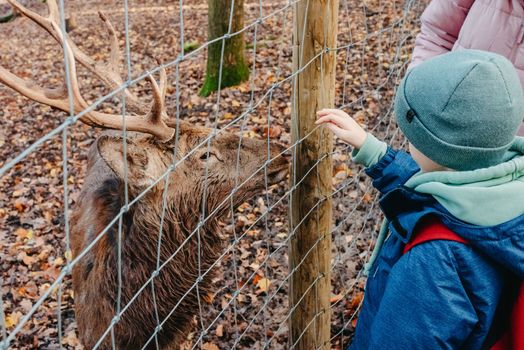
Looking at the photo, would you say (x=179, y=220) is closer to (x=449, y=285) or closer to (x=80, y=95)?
(x=80, y=95)

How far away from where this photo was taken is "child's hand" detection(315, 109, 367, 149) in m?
2.13

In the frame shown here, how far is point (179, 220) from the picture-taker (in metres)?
3.10

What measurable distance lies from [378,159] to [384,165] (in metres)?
0.04

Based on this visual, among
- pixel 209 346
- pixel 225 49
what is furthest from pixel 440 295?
pixel 225 49

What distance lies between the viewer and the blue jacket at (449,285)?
156 cm

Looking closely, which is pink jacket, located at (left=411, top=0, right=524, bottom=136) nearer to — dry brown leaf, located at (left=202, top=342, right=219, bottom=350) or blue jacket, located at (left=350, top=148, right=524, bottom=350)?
blue jacket, located at (left=350, top=148, right=524, bottom=350)

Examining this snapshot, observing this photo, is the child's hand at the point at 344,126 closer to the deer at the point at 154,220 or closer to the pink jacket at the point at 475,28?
the deer at the point at 154,220

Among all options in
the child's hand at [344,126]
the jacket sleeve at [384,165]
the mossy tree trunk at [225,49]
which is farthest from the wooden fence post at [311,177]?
the mossy tree trunk at [225,49]

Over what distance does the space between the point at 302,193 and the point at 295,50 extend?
67 cm

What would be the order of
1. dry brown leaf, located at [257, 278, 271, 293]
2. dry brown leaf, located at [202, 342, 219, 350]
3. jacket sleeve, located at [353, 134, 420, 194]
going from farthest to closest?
dry brown leaf, located at [257, 278, 271, 293] → dry brown leaf, located at [202, 342, 219, 350] → jacket sleeve, located at [353, 134, 420, 194]

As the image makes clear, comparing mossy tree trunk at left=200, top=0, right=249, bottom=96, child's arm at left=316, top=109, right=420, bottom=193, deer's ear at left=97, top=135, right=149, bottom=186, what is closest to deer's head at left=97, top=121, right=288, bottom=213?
deer's ear at left=97, top=135, right=149, bottom=186

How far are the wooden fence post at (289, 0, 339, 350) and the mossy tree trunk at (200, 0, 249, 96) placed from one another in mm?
4853

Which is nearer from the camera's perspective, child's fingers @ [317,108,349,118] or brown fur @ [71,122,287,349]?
child's fingers @ [317,108,349,118]

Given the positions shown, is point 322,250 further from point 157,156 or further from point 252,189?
point 157,156
